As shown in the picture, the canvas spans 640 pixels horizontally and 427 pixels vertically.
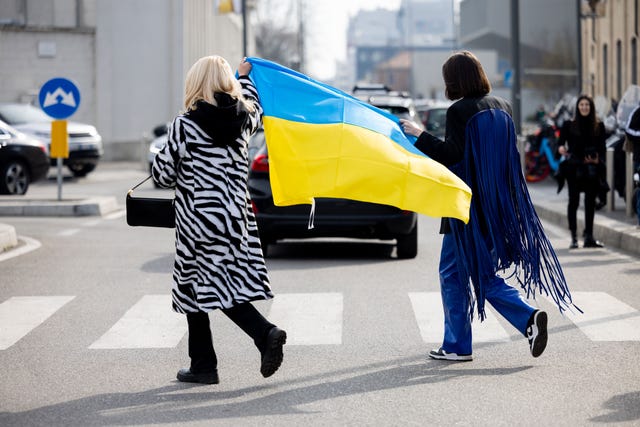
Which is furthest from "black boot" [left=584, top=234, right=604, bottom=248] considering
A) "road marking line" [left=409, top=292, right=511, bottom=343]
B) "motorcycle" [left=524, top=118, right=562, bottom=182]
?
"motorcycle" [left=524, top=118, right=562, bottom=182]

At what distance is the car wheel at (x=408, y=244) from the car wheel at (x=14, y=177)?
38.8ft

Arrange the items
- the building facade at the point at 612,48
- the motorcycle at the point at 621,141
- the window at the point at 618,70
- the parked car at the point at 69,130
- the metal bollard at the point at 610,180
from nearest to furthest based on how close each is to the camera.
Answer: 1. the metal bollard at the point at 610,180
2. the motorcycle at the point at 621,141
3. the parked car at the point at 69,130
4. the building facade at the point at 612,48
5. the window at the point at 618,70

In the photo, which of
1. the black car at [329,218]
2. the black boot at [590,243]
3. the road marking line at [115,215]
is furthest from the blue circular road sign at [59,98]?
the black boot at [590,243]

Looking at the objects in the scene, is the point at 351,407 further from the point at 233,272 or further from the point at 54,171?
the point at 54,171

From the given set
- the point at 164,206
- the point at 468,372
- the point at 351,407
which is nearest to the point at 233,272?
the point at 164,206

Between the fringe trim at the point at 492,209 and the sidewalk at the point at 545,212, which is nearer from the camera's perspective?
the fringe trim at the point at 492,209

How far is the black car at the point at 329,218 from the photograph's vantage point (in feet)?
43.4

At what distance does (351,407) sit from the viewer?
6355mm

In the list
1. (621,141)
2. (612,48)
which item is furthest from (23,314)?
(612,48)

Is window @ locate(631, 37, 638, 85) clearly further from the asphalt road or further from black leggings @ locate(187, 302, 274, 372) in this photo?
black leggings @ locate(187, 302, 274, 372)

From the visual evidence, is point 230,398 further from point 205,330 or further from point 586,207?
point 586,207

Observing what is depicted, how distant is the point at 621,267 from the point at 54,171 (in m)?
23.0

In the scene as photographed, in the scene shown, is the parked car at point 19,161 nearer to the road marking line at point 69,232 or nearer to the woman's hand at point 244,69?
the road marking line at point 69,232

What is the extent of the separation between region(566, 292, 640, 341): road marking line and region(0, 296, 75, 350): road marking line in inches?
149
